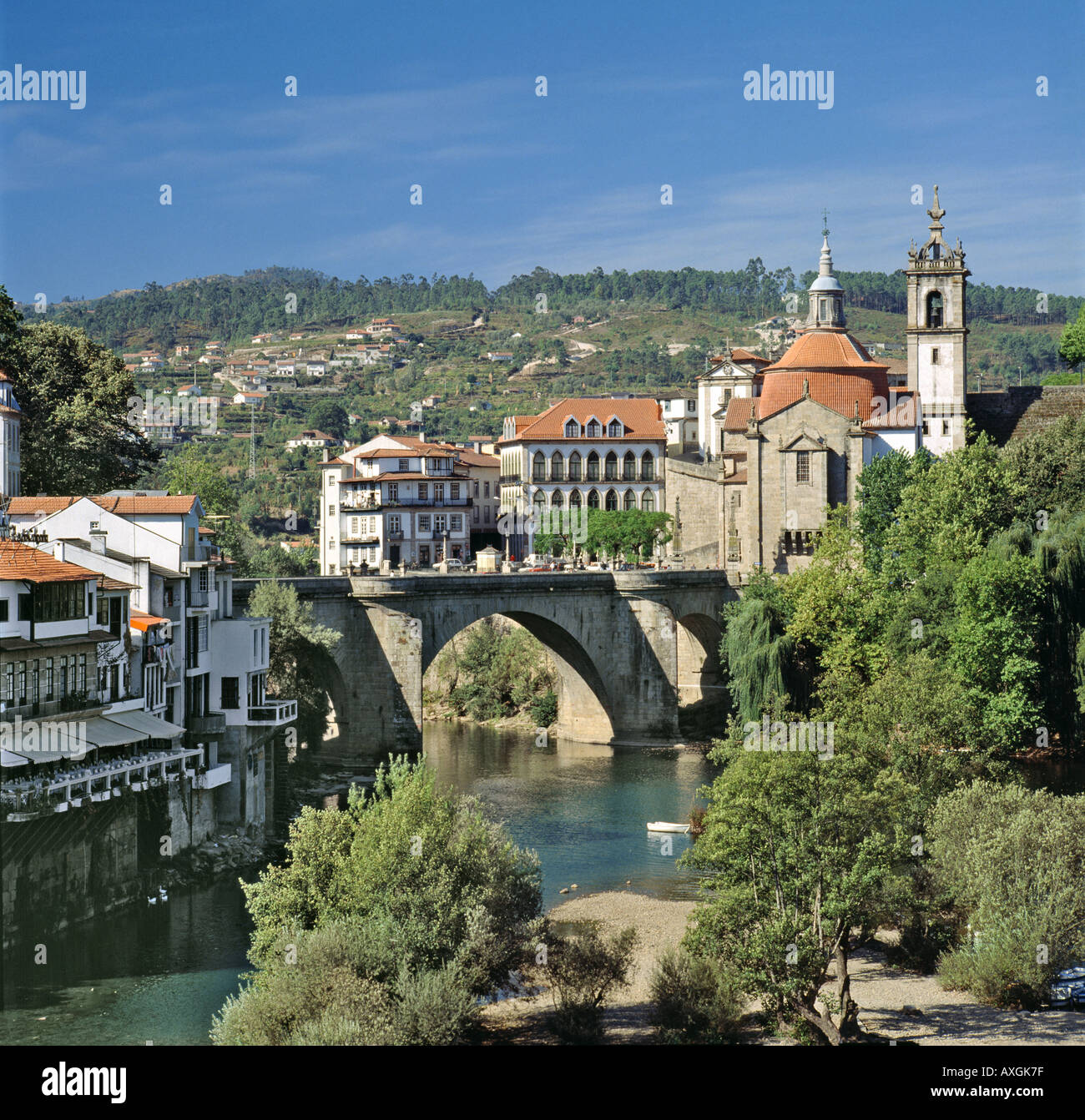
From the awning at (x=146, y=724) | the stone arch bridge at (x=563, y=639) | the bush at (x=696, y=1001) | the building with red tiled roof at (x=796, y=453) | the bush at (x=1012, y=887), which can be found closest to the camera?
the bush at (x=696, y=1001)

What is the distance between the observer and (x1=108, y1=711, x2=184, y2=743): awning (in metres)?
45.4

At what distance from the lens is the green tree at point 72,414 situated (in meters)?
61.2

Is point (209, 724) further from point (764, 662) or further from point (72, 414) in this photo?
point (764, 662)

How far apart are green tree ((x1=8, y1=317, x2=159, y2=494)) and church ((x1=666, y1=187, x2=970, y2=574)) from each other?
33043mm

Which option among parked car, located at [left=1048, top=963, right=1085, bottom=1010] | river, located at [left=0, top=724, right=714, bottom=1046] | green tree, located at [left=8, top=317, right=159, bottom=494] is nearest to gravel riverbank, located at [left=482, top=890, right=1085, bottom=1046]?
parked car, located at [left=1048, top=963, right=1085, bottom=1010]

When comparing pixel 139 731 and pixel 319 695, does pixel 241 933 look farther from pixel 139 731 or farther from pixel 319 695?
pixel 319 695

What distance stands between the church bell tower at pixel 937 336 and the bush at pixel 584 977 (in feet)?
160

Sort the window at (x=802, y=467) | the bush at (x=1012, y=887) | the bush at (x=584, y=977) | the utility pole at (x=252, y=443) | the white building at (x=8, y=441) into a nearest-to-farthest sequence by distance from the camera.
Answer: the bush at (x=584, y=977) → the bush at (x=1012, y=887) → the white building at (x=8, y=441) → the window at (x=802, y=467) → the utility pole at (x=252, y=443)

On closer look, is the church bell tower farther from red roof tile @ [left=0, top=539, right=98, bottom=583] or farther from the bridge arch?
red roof tile @ [left=0, top=539, right=98, bottom=583]

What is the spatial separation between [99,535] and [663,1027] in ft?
76.9

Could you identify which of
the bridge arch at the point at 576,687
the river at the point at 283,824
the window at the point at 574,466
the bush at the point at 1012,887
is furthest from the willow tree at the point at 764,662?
the window at the point at 574,466

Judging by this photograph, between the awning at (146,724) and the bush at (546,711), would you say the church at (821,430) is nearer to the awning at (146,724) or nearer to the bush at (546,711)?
the bush at (546,711)
